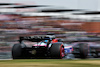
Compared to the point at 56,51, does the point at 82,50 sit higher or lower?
lower

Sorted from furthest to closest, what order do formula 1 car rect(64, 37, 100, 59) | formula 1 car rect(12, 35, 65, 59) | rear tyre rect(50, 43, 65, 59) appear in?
formula 1 car rect(64, 37, 100, 59) → formula 1 car rect(12, 35, 65, 59) → rear tyre rect(50, 43, 65, 59)

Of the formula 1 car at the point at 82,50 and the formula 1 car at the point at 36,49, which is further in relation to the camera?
the formula 1 car at the point at 82,50

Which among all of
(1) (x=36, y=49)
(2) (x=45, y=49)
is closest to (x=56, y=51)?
(2) (x=45, y=49)

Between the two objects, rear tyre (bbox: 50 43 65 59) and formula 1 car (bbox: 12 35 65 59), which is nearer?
rear tyre (bbox: 50 43 65 59)

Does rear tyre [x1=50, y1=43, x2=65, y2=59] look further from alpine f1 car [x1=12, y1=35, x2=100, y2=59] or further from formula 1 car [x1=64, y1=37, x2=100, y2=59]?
formula 1 car [x1=64, y1=37, x2=100, y2=59]

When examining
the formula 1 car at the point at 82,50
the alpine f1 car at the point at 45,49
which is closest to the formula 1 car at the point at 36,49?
the alpine f1 car at the point at 45,49

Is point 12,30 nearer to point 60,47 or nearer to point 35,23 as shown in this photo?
point 35,23

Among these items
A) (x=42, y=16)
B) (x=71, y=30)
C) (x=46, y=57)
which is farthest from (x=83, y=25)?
(x=46, y=57)

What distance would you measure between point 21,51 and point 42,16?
735 cm

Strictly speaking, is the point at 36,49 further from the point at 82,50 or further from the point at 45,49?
the point at 82,50

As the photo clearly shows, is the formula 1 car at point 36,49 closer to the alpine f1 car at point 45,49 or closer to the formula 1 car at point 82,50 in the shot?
the alpine f1 car at point 45,49

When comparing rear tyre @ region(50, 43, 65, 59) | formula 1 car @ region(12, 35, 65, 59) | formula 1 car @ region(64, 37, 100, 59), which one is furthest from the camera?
formula 1 car @ region(64, 37, 100, 59)

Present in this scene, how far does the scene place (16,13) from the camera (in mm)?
15570

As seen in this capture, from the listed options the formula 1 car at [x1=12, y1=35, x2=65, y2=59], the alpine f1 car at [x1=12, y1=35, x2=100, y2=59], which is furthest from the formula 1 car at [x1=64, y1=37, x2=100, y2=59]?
the formula 1 car at [x1=12, y1=35, x2=65, y2=59]
